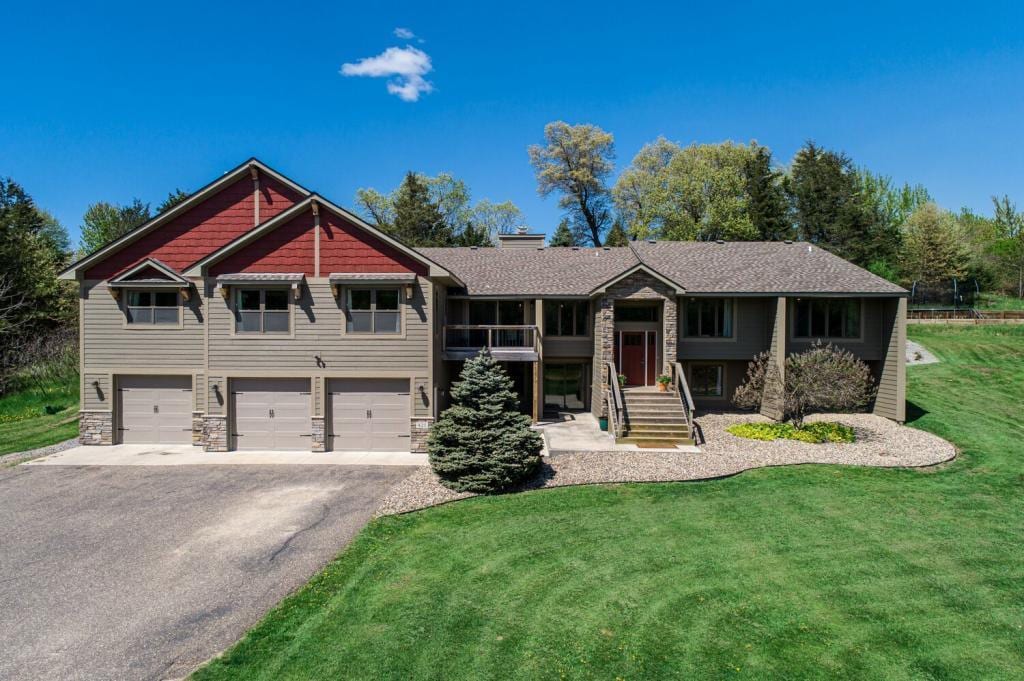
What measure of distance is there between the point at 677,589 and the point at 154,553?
8.57 meters

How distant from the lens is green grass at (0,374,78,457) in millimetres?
15961

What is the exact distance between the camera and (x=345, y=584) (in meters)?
7.13

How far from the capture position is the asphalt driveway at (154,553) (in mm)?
5848

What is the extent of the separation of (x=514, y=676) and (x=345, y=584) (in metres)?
3.15

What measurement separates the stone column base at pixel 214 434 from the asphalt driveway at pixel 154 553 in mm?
1496

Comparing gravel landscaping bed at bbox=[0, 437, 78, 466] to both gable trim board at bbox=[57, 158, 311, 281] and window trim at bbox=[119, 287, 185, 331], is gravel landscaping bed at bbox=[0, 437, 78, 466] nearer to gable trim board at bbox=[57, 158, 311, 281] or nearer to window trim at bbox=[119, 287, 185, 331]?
window trim at bbox=[119, 287, 185, 331]

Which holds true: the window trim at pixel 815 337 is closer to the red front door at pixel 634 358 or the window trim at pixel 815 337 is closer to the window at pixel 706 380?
the window at pixel 706 380

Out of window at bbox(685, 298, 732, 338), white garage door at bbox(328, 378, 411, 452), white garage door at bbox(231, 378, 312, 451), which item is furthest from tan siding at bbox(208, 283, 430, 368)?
window at bbox(685, 298, 732, 338)

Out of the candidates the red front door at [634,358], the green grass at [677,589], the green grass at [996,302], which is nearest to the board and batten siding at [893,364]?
A: the green grass at [677,589]

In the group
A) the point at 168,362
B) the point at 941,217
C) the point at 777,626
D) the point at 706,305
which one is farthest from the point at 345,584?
the point at 941,217

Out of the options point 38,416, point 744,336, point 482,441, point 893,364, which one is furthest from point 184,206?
point 893,364

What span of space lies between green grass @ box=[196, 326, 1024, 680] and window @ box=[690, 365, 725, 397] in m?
8.42

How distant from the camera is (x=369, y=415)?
49.0ft

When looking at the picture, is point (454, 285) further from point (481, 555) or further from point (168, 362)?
point (481, 555)
